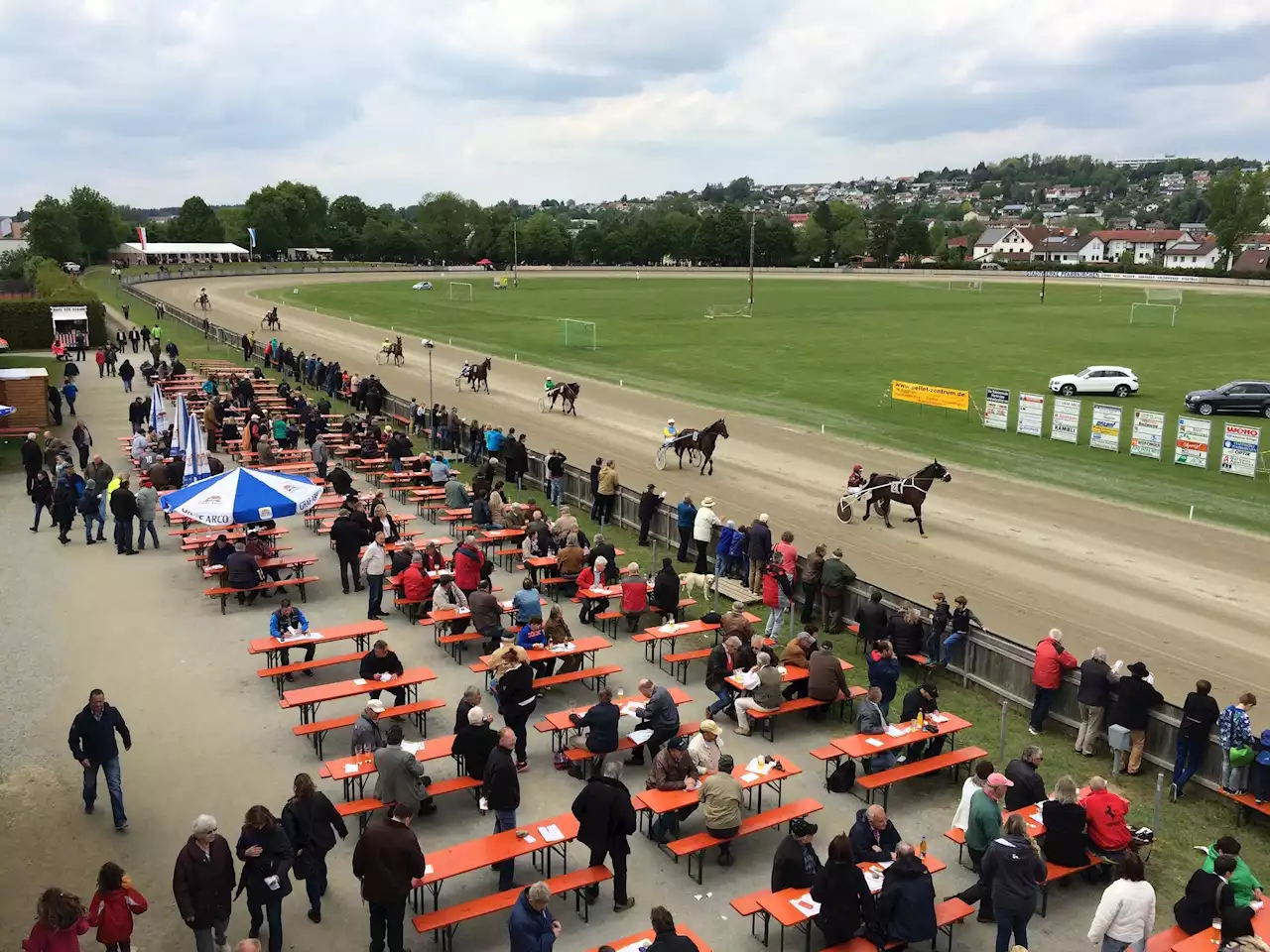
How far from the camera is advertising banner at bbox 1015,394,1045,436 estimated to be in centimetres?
3259

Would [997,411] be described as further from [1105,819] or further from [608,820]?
[608,820]

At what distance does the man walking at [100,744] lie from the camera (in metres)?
10.3

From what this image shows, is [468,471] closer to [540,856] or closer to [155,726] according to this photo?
[155,726]

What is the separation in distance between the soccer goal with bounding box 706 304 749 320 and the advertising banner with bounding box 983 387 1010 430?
39050 millimetres

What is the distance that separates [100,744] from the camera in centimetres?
1034

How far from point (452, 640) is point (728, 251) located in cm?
14973

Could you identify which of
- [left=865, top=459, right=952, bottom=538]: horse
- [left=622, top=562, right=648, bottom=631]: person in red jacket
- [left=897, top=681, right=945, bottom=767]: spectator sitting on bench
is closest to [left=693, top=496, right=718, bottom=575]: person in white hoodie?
[left=622, top=562, right=648, bottom=631]: person in red jacket

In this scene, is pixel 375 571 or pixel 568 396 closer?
pixel 375 571

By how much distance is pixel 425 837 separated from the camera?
10.4 meters

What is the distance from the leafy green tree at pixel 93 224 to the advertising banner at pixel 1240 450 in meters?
153

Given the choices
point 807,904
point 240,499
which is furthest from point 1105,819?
point 240,499

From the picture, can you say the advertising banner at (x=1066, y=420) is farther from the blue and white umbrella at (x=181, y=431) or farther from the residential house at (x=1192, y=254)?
the residential house at (x=1192, y=254)

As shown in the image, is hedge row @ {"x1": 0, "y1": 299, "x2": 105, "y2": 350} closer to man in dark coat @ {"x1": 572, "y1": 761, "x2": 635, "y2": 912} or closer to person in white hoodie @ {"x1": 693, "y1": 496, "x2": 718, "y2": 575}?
person in white hoodie @ {"x1": 693, "y1": 496, "x2": 718, "y2": 575}

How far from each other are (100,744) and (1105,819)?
1012 cm
